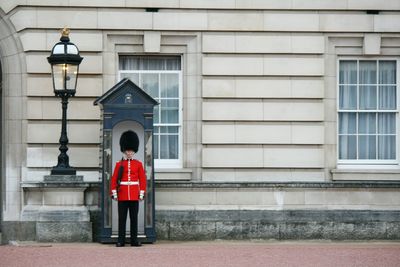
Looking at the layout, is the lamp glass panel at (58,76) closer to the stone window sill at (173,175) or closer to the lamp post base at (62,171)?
the lamp post base at (62,171)

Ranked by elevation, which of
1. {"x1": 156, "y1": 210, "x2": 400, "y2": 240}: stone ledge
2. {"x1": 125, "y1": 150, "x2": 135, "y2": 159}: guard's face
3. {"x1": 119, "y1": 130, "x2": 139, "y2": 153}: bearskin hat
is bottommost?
{"x1": 156, "y1": 210, "x2": 400, "y2": 240}: stone ledge

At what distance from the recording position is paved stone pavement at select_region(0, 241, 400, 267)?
1753 cm

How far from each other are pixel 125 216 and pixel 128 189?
1.39ft

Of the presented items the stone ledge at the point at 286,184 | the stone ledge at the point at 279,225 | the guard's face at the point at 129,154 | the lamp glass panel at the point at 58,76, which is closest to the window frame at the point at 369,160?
the stone ledge at the point at 286,184

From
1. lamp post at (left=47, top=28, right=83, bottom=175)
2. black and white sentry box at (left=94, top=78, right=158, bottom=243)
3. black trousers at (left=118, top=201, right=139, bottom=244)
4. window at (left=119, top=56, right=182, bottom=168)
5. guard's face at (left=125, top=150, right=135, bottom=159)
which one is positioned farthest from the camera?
window at (left=119, top=56, right=182, bottom=168)

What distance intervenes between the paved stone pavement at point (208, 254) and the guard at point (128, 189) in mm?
372

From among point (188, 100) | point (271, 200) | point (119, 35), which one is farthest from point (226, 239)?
point (119, 35)

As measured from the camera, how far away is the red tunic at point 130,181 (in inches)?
803

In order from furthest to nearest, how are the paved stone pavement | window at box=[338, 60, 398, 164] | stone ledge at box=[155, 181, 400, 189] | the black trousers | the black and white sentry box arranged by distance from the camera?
window at box=[338, 60, 398, 164] → stone ledge at box=[155, 181, 400, 189] → the black and white sentry box → the black trousers → the paved stone pavement

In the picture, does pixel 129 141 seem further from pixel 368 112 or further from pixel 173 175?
pixel 368 112

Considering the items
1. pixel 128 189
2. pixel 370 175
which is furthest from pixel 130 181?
pixel 370 175

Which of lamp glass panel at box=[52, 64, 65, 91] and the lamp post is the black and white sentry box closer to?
the lamp post

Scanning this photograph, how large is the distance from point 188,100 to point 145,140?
1528 mm

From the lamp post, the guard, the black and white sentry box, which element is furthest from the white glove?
the lamp post
